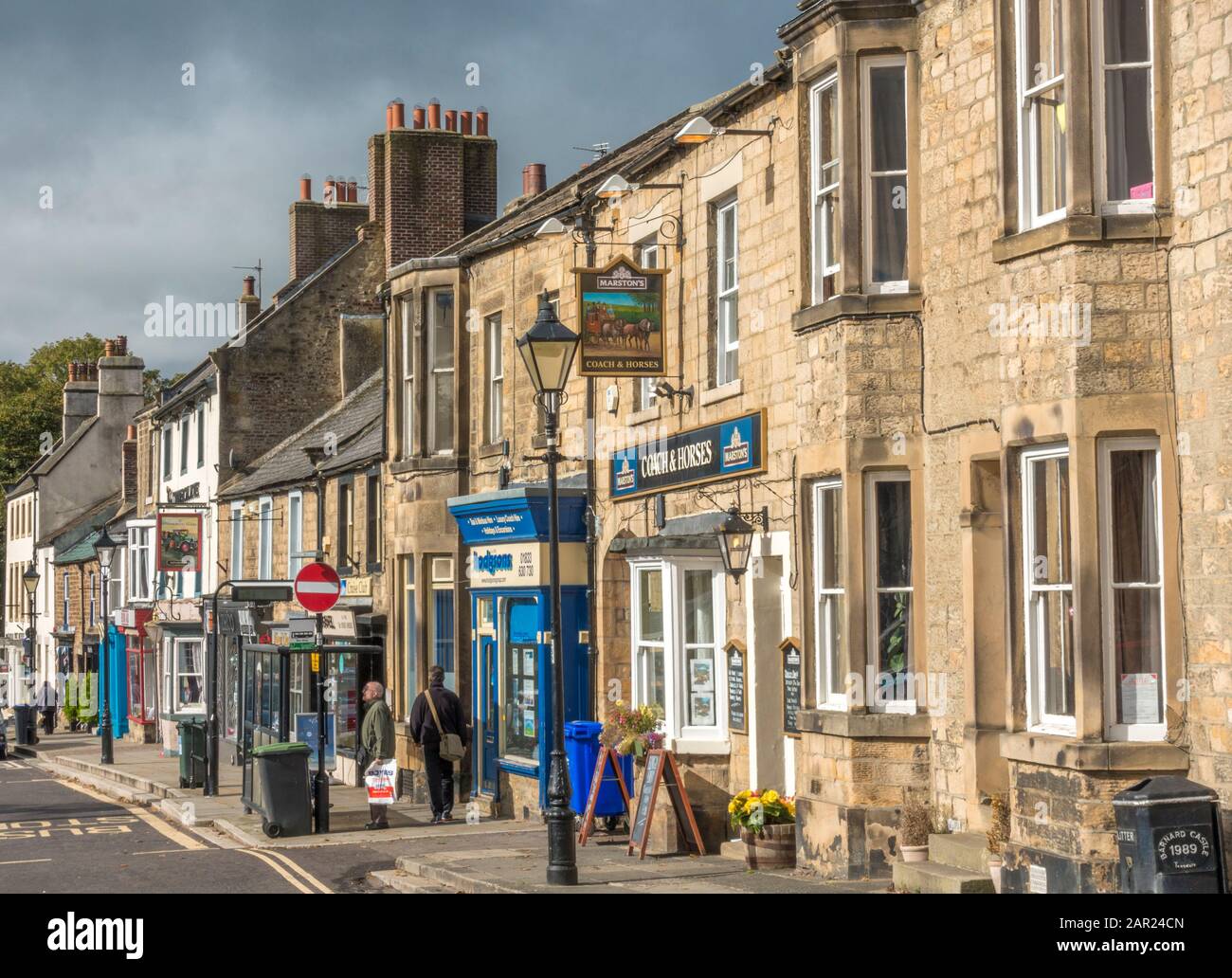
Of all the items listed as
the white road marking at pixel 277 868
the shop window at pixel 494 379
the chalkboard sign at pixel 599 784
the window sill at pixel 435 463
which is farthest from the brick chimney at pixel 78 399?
the chalkboard sign at pixel 599 784

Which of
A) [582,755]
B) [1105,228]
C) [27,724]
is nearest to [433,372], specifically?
[582,755]

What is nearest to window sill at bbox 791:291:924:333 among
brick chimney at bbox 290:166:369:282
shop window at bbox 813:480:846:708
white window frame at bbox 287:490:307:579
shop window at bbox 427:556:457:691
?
shop window at bbox 813:480:846:708

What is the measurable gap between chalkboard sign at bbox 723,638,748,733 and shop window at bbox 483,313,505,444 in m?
7.73

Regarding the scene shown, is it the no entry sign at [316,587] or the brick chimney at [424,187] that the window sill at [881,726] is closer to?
the no entry sign at [316,587]

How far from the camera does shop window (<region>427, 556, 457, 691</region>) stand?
82.0 feet

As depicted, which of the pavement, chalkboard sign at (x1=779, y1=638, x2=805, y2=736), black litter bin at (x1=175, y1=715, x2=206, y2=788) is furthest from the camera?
black litter bin at (x1=175, y1=715, x2=206, y2=788)

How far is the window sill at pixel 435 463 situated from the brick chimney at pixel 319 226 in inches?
762

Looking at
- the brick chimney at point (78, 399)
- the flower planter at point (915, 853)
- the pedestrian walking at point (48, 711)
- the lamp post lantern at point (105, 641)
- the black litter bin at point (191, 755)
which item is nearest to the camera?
the flower planter at point (915, 853)

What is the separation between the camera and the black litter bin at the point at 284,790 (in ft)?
66.4

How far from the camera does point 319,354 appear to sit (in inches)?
1615

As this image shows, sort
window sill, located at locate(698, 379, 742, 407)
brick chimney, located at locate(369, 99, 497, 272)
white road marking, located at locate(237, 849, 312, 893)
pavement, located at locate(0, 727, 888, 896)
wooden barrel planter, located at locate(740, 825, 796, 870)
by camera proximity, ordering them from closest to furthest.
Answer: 1. pavement, located at locate(0, 727, 888, 896)
2. wooden barrel planter, located at locate(740, 825, 796, 870)
3. white road marking, located at locate(237, 849, 312, 893)
4. window sill, located at locate(698, 379, 742, 407)
5. brick chimney, located at locate(369, 99, 497, 272)

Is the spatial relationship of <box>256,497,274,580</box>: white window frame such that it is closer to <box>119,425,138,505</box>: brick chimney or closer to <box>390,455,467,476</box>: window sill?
<box>390,455,467,476</box>: window sill

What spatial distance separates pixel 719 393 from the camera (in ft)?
57.7
